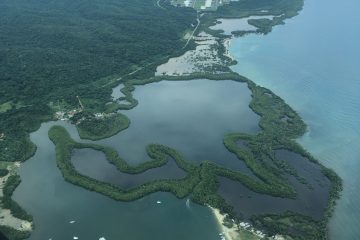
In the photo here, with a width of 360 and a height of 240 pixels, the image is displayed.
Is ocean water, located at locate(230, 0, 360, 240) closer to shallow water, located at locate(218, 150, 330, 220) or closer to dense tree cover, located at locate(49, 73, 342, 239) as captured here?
dense tree cover, located at locate(49, 73, 342, 239)

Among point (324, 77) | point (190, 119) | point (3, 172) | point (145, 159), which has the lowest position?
point (3, 172)

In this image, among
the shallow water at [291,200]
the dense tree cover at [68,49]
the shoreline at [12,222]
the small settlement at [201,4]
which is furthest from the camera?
the small settlement at [201,4]

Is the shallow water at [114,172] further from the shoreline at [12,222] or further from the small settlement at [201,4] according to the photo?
the small settlement at [201,4]

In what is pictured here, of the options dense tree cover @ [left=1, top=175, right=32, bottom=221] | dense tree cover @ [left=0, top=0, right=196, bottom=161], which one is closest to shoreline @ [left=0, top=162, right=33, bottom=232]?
dense tree cover @ [left=1, top=175, right=32, bottom=221]

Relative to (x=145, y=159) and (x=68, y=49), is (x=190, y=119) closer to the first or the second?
(x=145, y=159)

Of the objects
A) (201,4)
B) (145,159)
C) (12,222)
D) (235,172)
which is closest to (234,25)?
(201,4)

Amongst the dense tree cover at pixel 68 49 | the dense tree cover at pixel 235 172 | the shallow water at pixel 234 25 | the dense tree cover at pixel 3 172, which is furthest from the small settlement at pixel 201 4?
the dense tree cover at pixel 3 172
